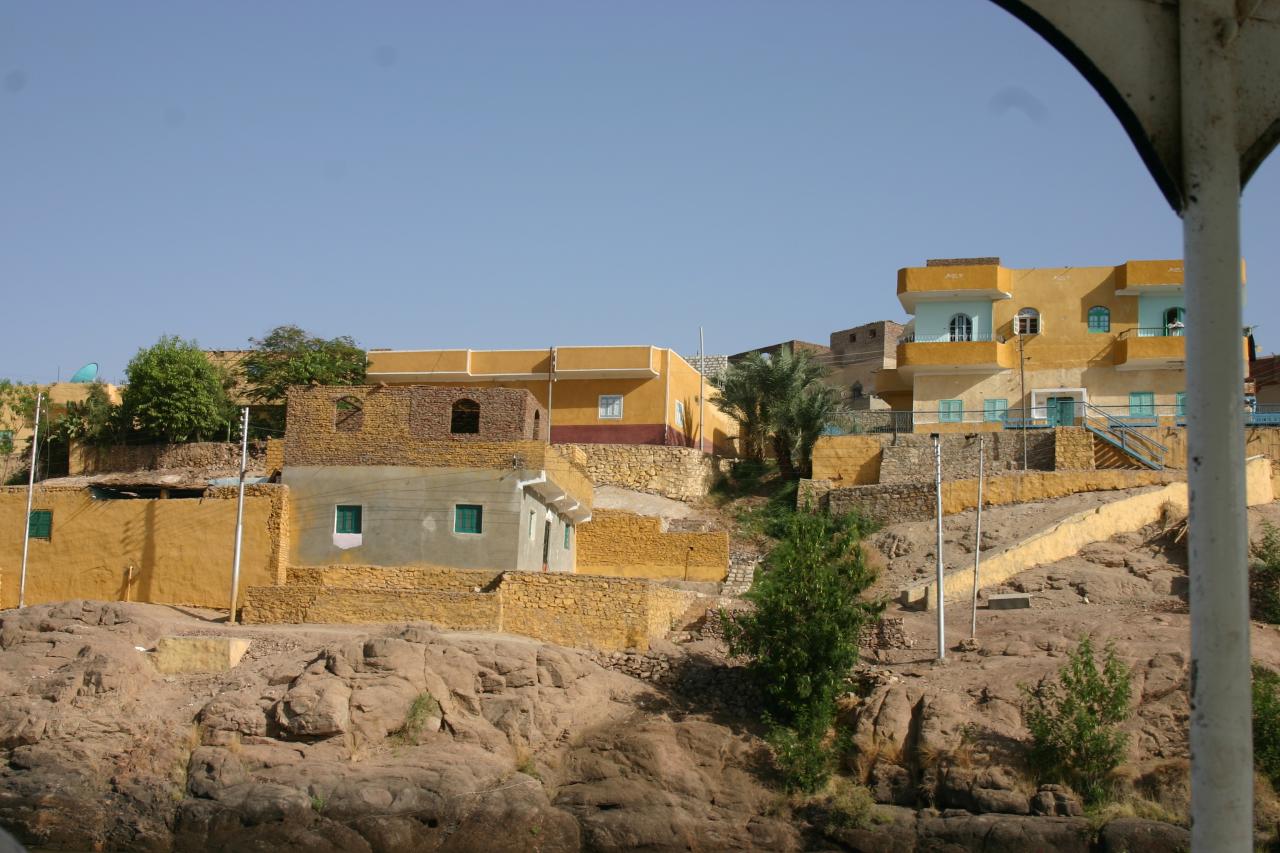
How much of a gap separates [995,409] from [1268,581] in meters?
14.1

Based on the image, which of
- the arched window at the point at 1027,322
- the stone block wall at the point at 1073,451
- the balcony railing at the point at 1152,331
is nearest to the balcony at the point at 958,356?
the arched window at the point at 1027,322

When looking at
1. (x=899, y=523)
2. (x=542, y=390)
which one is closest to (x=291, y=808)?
(x=899, y=523)

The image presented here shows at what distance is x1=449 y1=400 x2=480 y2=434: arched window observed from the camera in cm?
2969

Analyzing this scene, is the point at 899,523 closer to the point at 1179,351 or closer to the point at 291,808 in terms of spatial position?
the point at 1179,351

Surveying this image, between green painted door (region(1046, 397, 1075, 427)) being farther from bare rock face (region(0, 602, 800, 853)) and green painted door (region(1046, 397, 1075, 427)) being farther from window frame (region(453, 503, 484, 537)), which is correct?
bare rock face (region(0, 602, 800, 853))

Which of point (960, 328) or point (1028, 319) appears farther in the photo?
point (960, 328)

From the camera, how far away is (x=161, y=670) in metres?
24.2

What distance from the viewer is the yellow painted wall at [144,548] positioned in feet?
91.3

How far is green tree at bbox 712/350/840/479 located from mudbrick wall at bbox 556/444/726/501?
9.36 feet

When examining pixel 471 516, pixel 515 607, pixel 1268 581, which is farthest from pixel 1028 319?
pixel 515 607

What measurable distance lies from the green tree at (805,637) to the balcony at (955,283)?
1803cm

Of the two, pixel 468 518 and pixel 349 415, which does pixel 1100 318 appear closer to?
pixel 468 518

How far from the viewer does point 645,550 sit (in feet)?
109

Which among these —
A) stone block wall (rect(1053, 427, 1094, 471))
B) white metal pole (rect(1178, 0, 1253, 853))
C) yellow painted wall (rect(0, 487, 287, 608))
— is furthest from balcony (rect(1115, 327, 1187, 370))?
white metal pole (rect(1178, 0, 1253, 853))
